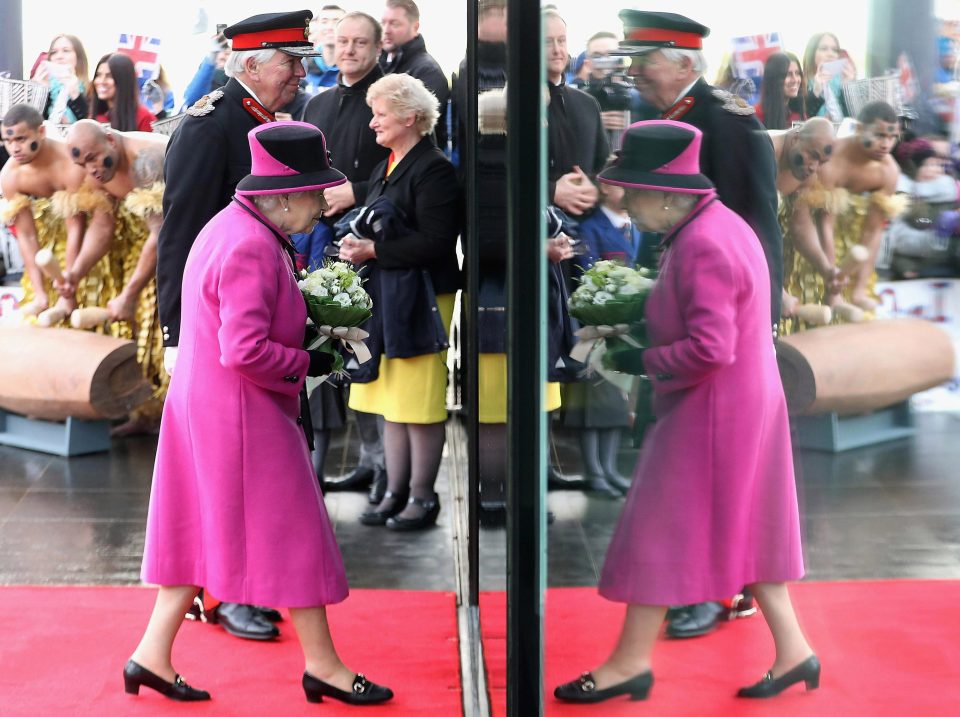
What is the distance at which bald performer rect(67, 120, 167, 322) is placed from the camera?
3.32m

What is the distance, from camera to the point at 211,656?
311 centimetres

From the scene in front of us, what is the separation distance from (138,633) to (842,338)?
8.87 feet

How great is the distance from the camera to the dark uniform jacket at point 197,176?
2.90m

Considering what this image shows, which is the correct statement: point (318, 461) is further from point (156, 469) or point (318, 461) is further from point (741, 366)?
point (741, 366)

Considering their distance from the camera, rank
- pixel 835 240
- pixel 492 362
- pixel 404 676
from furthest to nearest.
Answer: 1. pixel 404 676
2. pixel 492 362
3. pixel 835 240

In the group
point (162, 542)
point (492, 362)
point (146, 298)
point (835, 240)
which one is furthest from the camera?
point (146, 298)

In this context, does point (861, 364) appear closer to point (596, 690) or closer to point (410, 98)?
point (596, 690)

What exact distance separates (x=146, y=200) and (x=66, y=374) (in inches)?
28.0

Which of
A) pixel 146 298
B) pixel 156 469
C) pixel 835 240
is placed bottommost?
pixel 156 469

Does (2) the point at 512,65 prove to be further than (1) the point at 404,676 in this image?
No

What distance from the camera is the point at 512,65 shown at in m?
1.79

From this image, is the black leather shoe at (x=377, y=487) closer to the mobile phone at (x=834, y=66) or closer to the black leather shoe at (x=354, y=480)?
the black leather shoe at (x=354, y=480)

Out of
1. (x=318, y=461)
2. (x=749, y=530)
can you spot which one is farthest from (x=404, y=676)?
(x=749, y=530)

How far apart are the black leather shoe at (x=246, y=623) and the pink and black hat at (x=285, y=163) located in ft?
3.53
